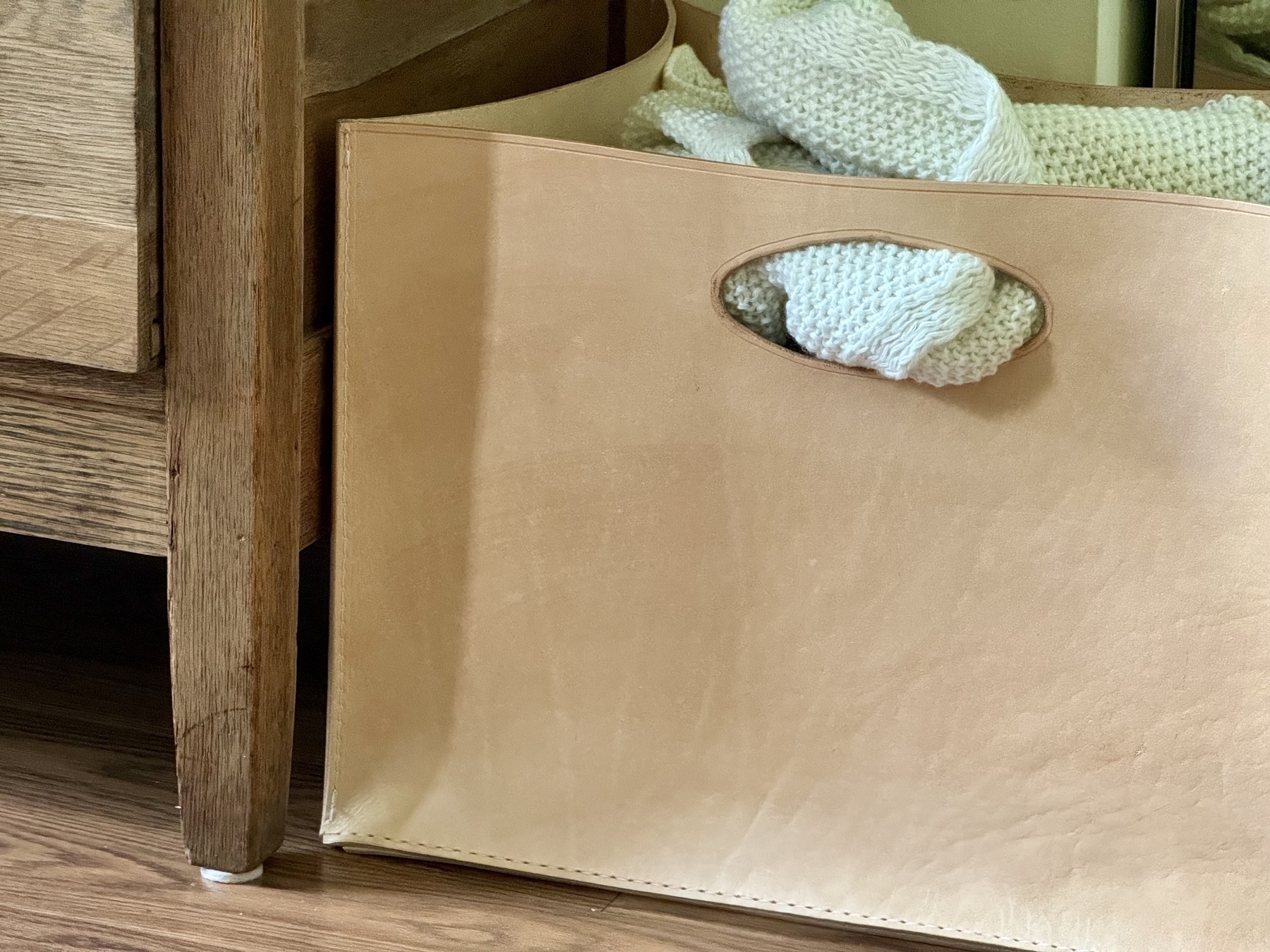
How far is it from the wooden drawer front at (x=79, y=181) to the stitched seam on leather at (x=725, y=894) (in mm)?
344

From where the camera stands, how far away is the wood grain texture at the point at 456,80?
738 millimetres

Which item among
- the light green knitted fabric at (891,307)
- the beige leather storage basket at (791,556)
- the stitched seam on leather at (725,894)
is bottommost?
the stitched seam on leather at (725,894)

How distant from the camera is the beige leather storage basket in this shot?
0.68 meters

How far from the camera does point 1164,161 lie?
742 millimetres

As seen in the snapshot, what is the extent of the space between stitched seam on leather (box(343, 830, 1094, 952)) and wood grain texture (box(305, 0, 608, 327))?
1.10 feet

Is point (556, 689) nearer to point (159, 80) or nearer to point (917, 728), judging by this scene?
point (917, 728)

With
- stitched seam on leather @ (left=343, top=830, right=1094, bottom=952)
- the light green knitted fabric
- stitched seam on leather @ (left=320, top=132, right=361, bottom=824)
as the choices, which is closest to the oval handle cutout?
the light green knitted fabric

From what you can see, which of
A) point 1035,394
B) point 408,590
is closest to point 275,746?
point 408,590

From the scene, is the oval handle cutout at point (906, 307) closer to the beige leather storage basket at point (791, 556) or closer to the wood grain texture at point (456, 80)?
the beige leather storage basket at point (791, 556)

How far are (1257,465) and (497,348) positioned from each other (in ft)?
1.40

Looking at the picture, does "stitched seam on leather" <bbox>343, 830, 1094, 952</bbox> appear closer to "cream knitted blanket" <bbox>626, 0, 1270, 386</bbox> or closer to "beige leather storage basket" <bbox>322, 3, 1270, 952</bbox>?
"beige leather storage basket" <bbox>322, 3, 1270, 952</bbox>

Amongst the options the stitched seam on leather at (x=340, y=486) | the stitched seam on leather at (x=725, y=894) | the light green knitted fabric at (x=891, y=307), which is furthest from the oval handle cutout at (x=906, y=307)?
the stitched seam on leather at (x=725, y=894)

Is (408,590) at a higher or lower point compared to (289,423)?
lower

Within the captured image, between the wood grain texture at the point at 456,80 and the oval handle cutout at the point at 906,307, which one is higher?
the wood grain texture at the point at 456,80
